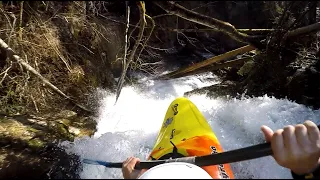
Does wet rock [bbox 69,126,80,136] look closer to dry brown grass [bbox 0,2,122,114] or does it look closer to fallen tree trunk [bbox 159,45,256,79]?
dry brown grass [bbox 0,2,122,114]

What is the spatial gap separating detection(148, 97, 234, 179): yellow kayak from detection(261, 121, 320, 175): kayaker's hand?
1.07m

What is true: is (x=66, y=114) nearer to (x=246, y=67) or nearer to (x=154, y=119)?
(x=154, y=119)

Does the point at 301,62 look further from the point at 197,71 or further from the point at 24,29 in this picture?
the point at 24,29

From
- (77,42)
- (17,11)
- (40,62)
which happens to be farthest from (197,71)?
(17,11)

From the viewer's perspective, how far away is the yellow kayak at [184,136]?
1.96m

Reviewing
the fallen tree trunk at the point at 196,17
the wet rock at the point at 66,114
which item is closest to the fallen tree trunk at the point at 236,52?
the fallen tree trunk at the point at 196,17

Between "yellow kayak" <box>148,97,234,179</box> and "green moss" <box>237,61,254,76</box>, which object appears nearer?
"yellow kayak" <box>148,97,234,179</box>

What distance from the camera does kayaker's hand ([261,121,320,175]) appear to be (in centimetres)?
78

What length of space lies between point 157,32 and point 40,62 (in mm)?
3798

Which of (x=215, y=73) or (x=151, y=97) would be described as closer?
(x=151, y=97)

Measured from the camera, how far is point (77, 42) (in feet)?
17.7

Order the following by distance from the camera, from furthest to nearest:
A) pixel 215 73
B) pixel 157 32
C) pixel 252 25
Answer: pixel 252 25
pixel 157 32
pixel 215 73

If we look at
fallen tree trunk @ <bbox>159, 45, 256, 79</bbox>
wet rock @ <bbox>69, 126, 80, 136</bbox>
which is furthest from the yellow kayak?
fallen tree trunk @ <bbox>159, 45, 256, 79</bbox>

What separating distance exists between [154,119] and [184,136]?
243 centimetres
